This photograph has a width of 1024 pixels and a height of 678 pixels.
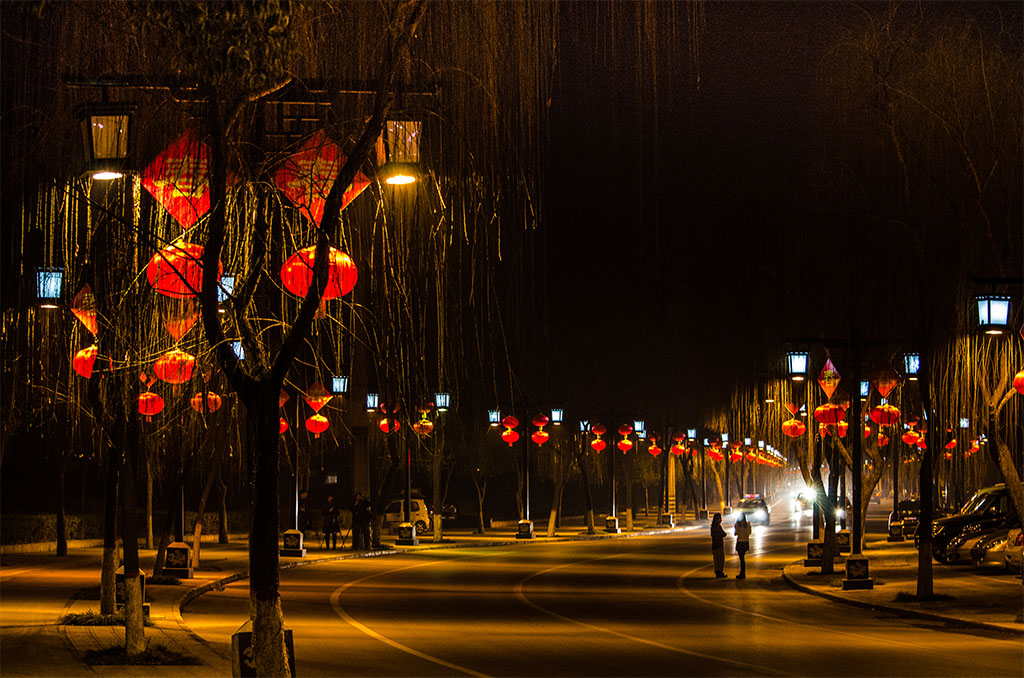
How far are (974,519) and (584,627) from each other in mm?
21356

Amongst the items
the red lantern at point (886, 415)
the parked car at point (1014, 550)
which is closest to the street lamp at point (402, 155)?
the red lantern at point (886, 415)

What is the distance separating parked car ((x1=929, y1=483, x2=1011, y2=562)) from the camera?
38562mm

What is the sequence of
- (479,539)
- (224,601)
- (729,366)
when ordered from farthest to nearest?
(479,539)
(729,366)
(224,601)

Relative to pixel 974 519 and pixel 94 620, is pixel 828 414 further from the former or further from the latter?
pixel 94 620

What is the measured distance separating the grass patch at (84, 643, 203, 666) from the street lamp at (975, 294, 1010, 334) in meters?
12.6

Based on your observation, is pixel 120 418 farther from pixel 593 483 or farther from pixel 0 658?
pixel 593 483

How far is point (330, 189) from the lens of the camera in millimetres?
11078

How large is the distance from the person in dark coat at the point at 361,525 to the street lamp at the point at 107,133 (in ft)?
114

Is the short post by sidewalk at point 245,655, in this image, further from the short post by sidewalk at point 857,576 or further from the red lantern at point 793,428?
the red lantern at point 793,428

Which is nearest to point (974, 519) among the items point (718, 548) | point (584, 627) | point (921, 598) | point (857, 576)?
point (718, 548)

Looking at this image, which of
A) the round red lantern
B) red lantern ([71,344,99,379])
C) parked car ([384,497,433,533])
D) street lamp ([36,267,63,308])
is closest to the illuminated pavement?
the round red lantern

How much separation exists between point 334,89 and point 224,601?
56.6ft

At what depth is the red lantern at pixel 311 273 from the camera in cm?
1100

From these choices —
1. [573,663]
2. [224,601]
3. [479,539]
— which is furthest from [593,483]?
[573,663]
